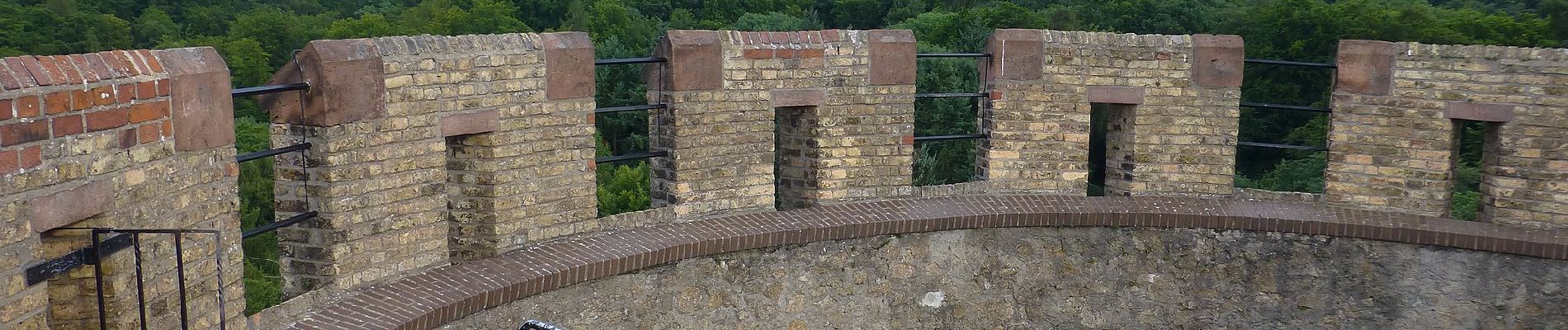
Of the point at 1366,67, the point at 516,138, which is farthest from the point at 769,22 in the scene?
the point at 516,138

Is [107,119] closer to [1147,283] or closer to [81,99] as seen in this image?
[81,99]

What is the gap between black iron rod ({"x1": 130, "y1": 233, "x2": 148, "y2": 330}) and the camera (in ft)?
15.6

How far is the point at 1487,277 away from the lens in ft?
29.0

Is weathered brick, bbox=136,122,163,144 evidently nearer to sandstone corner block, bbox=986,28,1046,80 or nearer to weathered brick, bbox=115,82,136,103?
weathered brick, bbox=115,82,136,103

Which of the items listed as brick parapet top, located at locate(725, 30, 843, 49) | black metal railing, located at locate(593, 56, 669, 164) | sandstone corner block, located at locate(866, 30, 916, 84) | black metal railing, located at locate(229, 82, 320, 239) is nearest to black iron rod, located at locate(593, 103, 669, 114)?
black metal railing, located at locate(593, 56, 669, 164)

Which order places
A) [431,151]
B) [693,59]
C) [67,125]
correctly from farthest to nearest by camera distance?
[693,59], [431,151], [67,125]

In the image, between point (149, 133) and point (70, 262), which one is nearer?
point (70, 262)

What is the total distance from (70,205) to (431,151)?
2269mm

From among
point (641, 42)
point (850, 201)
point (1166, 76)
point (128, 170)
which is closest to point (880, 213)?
point (850, 201)

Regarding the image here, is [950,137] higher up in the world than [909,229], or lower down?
higher up

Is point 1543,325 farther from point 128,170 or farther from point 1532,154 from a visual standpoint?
point 128,170

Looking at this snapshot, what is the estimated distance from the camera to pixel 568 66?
7.47 meters

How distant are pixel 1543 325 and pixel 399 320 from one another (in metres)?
6.65

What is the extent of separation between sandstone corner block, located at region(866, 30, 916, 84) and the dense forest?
11.2 metres
